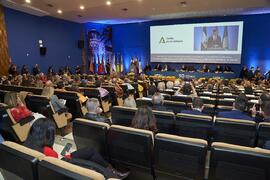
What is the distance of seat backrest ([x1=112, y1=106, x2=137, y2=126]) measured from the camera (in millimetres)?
3068

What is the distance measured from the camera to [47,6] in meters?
9.74

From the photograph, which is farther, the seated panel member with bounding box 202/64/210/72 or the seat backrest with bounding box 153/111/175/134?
the seated panel member with bounding box 202/64/210/72

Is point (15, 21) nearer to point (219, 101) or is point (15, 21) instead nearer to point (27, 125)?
point (27, 125)

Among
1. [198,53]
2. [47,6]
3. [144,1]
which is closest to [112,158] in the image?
[144,1]

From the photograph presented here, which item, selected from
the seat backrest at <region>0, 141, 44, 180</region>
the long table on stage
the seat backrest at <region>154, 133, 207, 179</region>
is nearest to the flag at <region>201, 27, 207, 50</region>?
the long table on stage

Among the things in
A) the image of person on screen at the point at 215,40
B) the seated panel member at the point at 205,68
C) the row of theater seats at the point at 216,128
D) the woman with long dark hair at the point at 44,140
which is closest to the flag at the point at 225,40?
the image of person on screen at the point at 215,40

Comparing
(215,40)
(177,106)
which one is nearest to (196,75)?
(215,40)

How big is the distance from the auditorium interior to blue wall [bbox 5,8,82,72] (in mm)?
59

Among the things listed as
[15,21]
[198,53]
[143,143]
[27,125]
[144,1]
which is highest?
[144,1]

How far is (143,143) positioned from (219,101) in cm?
301

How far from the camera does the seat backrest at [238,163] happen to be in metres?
1.51

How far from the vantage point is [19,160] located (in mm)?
1388

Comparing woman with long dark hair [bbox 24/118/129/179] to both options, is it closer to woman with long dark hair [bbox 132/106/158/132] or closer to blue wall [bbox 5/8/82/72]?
woman with long dark hair [bbox 132/106/158/132]

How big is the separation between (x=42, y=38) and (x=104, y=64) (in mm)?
5154
